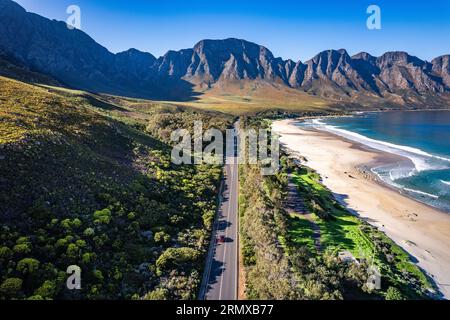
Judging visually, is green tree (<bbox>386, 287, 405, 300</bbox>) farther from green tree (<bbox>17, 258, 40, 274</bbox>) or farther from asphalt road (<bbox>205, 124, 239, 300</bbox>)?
green tree (<bbox>17, 258, 40, 274</bbox>)

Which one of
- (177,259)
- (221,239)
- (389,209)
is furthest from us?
(389,209)

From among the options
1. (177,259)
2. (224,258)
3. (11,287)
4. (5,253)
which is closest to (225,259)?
(224,258)

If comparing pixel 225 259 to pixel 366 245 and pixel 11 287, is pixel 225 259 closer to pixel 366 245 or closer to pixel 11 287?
pixel 11 287

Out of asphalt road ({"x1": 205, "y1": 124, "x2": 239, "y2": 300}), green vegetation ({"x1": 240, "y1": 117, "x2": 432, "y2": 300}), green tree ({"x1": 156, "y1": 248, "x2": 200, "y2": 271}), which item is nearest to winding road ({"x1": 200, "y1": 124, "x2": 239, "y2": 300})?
asphalt road ({"x1": 205, "y1": 124, "x2": 239, "y2": 300})

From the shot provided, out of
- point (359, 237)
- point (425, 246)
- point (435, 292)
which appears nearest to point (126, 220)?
point (359, 237)

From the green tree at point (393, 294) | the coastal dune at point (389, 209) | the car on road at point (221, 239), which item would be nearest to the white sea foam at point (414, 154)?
the coastal dune at point (389, 209)

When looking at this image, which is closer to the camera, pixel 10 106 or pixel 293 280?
pixel 293 280

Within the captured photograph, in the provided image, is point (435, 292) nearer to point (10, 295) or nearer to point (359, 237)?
point (359, 237)
